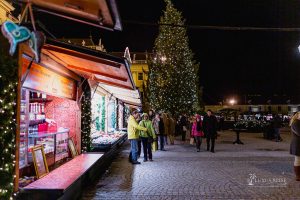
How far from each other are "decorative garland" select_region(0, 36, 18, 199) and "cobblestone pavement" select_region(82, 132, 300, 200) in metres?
2.98

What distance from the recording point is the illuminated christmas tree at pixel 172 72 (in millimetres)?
41000

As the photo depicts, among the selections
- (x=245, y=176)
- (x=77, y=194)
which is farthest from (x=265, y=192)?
(x=77, y=194)

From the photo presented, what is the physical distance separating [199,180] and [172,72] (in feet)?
103

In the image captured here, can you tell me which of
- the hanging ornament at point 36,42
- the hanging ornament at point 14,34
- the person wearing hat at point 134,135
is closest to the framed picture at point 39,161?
the hanging ornament at point 36,42

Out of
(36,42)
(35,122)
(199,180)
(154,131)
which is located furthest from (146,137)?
(36,42)

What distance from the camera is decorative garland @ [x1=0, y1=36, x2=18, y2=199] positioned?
6043mm

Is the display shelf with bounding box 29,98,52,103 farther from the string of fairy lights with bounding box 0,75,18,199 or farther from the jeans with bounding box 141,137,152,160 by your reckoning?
the string of fairy lights with bounding box 0,75,18,199

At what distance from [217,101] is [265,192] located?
9296 cm

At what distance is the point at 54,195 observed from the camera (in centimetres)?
707

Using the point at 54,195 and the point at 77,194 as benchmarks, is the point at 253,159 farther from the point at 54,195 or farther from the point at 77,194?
the point at 54,195

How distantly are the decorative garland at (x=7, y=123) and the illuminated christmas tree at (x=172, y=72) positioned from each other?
34.2 meters

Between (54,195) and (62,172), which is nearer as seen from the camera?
(54,195)

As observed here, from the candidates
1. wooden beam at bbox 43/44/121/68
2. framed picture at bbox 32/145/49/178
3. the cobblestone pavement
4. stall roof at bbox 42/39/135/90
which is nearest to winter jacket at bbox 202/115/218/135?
the cobblestone pavement

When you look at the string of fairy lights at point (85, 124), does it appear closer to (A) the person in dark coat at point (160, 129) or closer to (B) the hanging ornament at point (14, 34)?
(A) the person in dark coat at point (160, 129)
